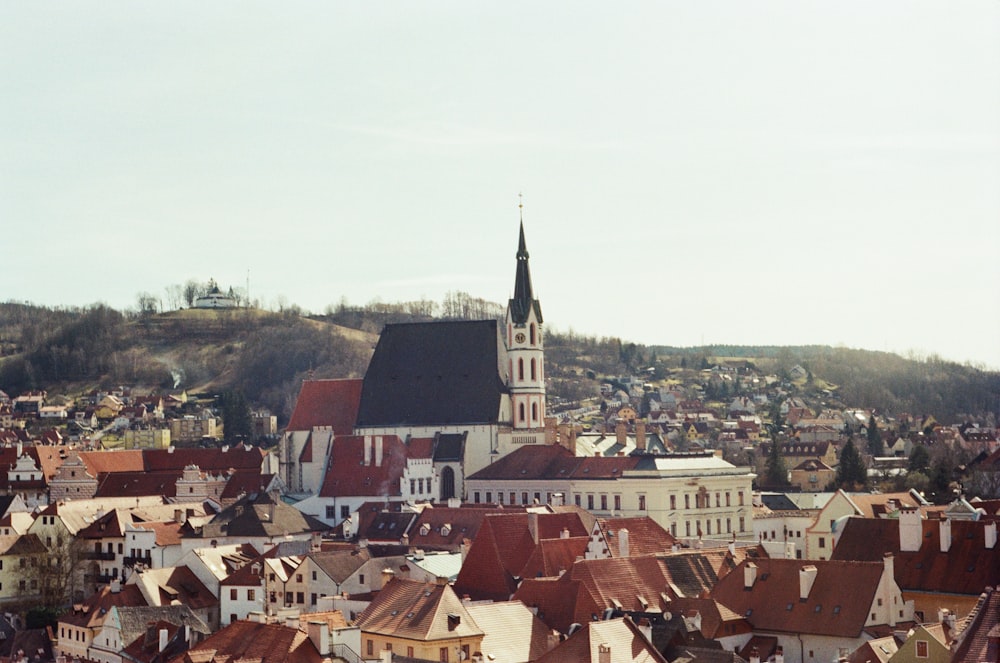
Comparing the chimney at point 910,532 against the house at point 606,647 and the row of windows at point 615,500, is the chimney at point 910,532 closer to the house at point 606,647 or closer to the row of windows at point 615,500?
the house at point 606,647

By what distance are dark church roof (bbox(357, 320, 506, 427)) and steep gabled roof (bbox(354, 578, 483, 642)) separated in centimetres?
4975

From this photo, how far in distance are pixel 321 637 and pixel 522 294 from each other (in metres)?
57.2

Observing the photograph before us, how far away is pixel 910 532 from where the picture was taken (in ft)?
207

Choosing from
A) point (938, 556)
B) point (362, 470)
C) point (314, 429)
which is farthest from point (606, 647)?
point (314, 429)

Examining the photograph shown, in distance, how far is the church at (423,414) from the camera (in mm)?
98875

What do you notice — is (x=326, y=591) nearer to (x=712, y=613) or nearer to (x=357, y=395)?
(x=712, y=613)

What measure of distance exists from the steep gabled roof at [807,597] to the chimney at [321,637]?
46.9ft

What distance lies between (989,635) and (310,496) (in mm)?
72514

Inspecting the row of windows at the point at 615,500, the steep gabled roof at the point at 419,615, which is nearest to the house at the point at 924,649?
the steep gabled roof at the point at 419,615

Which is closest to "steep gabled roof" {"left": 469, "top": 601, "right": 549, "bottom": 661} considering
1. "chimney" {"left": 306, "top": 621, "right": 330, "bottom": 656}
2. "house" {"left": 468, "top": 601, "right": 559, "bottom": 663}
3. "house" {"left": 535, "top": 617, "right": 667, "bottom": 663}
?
"house" {"left": 468, "top": 601, "right": 559, "bottom": 663}

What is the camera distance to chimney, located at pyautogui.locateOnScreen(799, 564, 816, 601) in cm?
5597

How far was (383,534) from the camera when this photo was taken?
8488cm

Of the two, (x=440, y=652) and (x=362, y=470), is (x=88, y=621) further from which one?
(x=362, y=470)

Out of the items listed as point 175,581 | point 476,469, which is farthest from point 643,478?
point 175,581
